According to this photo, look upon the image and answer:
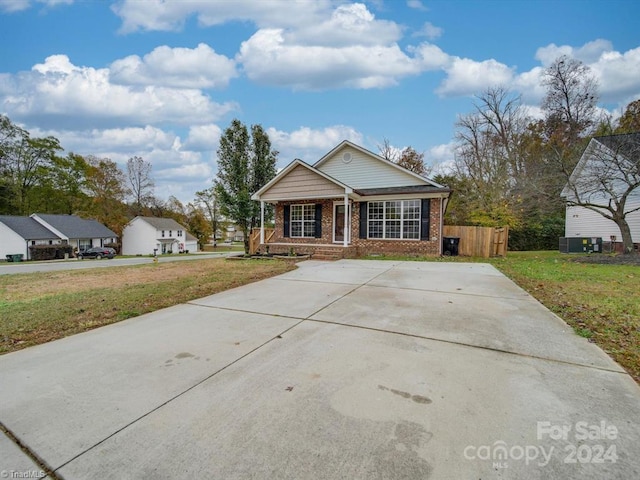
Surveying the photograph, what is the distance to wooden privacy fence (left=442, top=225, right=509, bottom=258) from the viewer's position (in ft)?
45.3

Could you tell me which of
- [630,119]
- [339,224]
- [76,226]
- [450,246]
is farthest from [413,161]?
[76,226]

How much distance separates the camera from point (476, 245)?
1402 centimetres

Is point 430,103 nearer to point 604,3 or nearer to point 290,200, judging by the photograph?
point 604,3

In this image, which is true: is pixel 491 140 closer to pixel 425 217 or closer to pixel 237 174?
pixel 425 217

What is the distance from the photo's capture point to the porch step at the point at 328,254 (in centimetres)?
1272

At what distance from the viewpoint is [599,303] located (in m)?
5.09

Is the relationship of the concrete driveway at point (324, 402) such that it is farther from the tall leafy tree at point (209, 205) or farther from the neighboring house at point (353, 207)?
the tall leafy tree at point (209, 205)

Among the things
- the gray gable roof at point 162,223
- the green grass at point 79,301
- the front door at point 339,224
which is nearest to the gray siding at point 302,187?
the front door at point 339,224

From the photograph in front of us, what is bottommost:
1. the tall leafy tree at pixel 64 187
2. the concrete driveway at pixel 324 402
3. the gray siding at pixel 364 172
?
the concrete driveway at pixel 324 402

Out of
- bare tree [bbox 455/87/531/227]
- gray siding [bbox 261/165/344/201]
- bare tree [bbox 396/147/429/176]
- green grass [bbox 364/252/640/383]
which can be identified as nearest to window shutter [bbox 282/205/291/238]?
gray siding [bbox 261/165/344/201]

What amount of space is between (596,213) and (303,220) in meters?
17.7

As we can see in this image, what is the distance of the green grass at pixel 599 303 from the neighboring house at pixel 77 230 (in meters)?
46.3

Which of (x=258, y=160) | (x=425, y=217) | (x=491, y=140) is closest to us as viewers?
(x=425, y=217)

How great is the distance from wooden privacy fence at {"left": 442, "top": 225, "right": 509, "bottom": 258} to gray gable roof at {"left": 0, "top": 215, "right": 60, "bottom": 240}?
4294 cm
